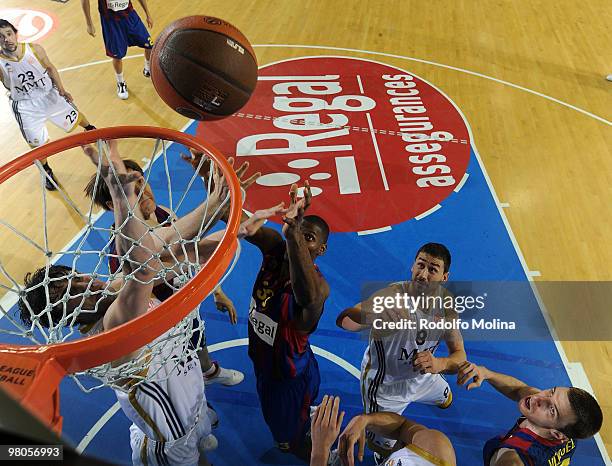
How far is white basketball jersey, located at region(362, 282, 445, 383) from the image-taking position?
312 cm

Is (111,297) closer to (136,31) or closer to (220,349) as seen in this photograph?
(220,349)

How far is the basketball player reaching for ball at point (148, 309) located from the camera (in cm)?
228

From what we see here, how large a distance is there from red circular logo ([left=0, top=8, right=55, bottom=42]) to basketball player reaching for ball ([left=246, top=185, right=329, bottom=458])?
569 centimetres

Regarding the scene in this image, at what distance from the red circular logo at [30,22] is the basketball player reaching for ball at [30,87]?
114 inches

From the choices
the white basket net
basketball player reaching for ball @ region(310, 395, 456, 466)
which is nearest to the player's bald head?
basketball player reaching for ball @ region(310, 395, 456, 466)

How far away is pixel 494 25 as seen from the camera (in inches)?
290

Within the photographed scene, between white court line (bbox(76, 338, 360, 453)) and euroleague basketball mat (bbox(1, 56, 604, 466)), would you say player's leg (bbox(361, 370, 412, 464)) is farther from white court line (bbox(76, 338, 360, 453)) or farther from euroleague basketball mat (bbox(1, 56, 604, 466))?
white court line (bbox(76, 338, 360, 453))

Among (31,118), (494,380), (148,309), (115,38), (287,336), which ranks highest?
(148,309)

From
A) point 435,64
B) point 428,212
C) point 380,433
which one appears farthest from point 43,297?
Answer: point 435,64

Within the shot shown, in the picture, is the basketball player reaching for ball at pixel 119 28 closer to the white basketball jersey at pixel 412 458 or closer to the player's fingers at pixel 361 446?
the player's fingers at pixel 361 446

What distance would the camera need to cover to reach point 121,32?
5570 millimetres

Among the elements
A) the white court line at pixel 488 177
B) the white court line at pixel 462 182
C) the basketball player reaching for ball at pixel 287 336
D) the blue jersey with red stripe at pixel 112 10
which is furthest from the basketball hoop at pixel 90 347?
the blue jersey with red stripe at pixel 112 10

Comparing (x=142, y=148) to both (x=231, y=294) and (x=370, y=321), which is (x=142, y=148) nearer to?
(x=231, y=294)

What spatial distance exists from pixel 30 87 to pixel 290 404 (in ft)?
11.3
